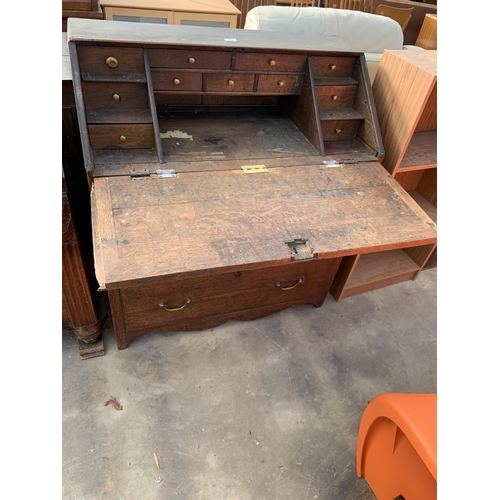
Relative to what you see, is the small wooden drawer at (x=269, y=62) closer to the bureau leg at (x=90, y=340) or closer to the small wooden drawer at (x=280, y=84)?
the small wooden drawer at (x=280, y=84)

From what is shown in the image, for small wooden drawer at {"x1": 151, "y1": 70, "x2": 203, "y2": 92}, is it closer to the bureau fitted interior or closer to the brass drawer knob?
the bureau fitted interior

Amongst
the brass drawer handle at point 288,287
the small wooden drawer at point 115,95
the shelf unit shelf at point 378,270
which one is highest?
the small wooden drawer at point 115,95

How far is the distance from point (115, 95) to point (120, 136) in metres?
0.15

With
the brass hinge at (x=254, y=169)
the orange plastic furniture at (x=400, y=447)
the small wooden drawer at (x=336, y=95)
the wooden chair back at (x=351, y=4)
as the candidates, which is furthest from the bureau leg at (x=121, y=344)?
the wooden chair back at (x=351, y=4)

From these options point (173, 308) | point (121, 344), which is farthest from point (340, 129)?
point (121, 344)

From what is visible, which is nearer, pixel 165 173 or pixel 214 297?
pixel 165 173

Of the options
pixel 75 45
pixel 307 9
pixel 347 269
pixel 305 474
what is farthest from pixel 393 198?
pixel 307 9

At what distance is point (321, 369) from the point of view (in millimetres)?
1825

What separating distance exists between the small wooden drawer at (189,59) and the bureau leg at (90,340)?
3.77 ft

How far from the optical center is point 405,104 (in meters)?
1.68

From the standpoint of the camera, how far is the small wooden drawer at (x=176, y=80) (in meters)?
1.47

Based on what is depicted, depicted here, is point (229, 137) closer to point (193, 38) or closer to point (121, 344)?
point (193, 38)

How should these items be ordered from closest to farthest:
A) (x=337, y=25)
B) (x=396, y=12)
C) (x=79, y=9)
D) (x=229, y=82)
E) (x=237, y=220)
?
(x=237, y=220) < (x=229, y=82) < (x=337, y=25) < (x=79, y=9) < (x=396, y=12)

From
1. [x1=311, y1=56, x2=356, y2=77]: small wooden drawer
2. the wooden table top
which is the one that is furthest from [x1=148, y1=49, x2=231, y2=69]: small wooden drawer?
the wooden table top
